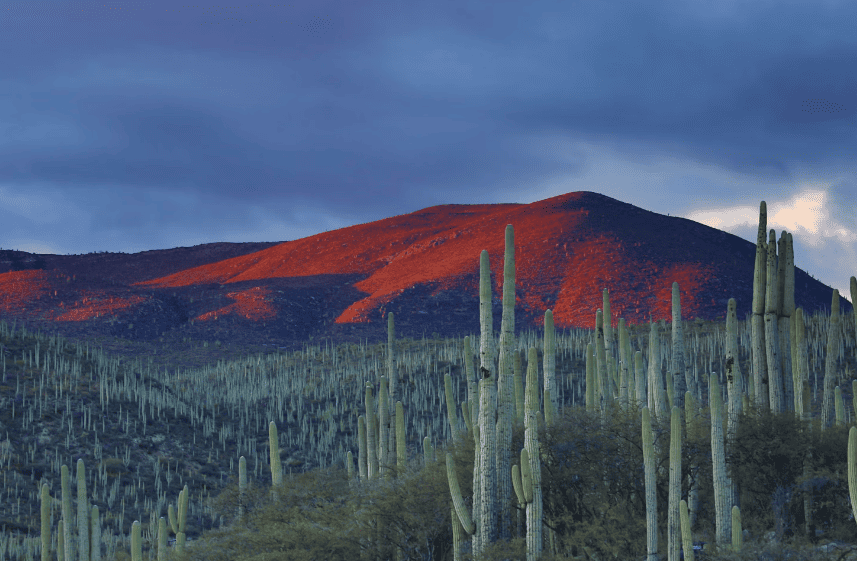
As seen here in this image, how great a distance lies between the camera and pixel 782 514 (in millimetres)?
18344

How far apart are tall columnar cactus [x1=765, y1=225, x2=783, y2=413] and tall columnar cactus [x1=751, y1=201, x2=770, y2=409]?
0.32 feet

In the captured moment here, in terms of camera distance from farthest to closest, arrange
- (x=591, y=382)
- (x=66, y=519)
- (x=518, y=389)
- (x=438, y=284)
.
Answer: (x=438, y=284), (x=591, y=382), (x=66, y=519), (x=518, y=389)

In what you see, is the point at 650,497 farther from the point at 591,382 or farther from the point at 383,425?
the point at 383,425

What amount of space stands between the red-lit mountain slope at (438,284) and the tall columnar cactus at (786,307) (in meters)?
44.8

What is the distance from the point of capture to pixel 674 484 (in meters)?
14.6

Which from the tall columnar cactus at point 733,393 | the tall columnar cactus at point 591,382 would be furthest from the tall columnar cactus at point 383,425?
the tall columnar cactus at point 733,393

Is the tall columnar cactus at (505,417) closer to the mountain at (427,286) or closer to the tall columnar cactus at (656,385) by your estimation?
the tall columnar cactus at (656,385)

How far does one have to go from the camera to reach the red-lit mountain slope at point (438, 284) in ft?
230

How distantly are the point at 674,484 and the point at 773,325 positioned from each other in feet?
19.5


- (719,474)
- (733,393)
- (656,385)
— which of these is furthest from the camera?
(656,385)

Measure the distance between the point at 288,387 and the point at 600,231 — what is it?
43.5 m

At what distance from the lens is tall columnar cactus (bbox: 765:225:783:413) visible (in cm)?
1873

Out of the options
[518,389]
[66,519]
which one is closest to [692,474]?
[518,389]

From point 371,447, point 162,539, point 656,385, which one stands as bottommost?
point 162,539
